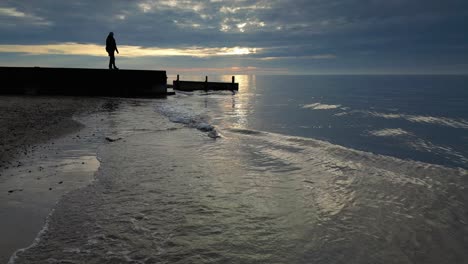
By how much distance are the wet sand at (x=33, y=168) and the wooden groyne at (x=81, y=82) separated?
30.5 ft

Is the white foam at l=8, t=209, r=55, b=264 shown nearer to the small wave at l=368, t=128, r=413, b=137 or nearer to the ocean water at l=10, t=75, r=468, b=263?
the ocean water at l=10, t=75, r=468, b=263

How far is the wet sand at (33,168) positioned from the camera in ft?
13.8

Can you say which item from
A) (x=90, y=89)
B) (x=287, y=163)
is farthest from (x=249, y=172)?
(x=90, y=89)

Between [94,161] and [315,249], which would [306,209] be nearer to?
[315,249]

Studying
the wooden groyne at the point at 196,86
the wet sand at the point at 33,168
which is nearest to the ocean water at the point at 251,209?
the wet sand at the point at 33,168

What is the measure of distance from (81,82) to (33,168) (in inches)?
691

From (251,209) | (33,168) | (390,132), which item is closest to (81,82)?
(33,168)

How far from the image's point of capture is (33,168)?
656 centimetres

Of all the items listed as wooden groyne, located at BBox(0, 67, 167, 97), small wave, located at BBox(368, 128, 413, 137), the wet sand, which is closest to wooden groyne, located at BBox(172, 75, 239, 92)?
wooden groyne, located at BBox(0, 67, 167, 97)

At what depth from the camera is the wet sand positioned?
4.20m

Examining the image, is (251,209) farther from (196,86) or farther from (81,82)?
(196,86)

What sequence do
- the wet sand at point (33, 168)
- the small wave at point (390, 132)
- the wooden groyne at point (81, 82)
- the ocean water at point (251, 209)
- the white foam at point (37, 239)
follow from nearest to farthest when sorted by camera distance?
the white foam at point (37, 239) → the ocean water at point (251, 209) → the wet sand at point (33, 168) → the small wave at point (390, 132) → the wooden groyne at point (81, 82)

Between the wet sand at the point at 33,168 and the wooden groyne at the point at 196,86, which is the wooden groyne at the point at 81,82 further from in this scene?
the wooden groyne at the point at 196,86

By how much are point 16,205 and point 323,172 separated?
6413 mm
